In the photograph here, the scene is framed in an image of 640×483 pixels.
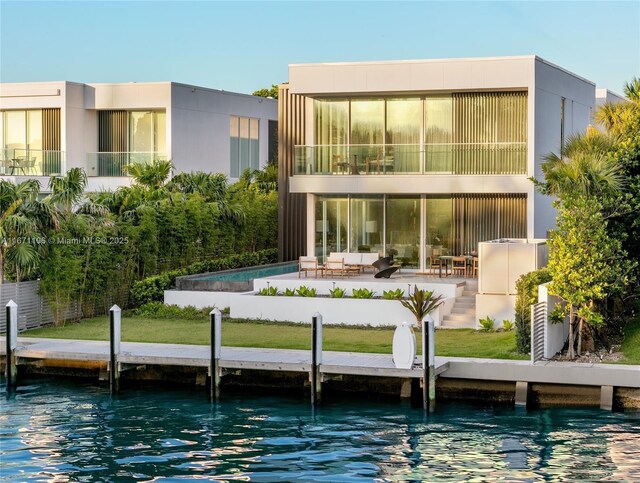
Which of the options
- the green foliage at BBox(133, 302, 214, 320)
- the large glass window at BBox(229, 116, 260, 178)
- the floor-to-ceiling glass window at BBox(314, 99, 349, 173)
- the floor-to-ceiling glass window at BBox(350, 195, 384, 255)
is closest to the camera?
the green foliage at BBox(133, 302, 214, 320)

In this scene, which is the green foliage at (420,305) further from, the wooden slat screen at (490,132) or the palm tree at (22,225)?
the palm tree at (22,225)

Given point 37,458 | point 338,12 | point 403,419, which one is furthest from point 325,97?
point 37,458

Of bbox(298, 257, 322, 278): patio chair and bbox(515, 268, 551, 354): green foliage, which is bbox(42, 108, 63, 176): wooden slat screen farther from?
bbox(515, 268, 551, 354): green foliage

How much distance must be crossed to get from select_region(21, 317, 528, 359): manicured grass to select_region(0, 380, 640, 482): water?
7.37ft

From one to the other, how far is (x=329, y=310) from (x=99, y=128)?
1902cm

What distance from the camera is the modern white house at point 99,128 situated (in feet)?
142

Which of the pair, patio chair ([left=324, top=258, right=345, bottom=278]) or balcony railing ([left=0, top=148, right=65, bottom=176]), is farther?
balcony railing ([left=0, top=148, right=65, bottom=176])

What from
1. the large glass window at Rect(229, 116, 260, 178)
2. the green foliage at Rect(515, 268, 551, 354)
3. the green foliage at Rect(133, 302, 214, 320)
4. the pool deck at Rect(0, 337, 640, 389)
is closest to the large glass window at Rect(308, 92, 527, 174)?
the green foliage at Rect(133, 302, 214, 320)

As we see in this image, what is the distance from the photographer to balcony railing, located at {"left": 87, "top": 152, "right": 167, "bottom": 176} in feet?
143

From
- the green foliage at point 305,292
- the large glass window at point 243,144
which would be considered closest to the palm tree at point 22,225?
the green foliage at point 305,292

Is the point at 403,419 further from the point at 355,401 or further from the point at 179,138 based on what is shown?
the point at 179,138

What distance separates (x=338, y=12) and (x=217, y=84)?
17745 millimetres

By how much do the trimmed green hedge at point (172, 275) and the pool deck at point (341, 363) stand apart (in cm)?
Answer: 635

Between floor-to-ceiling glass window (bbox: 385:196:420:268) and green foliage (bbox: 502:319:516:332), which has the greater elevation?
floor-to-ceiling glass window (bbox: 385:196:420:268)
